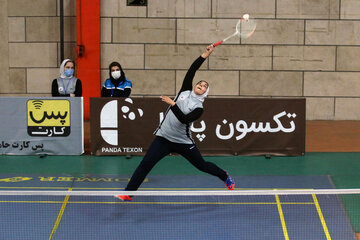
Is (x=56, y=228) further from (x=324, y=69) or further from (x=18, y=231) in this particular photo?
(x=324, y=69)

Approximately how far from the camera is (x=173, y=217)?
6.67 meters

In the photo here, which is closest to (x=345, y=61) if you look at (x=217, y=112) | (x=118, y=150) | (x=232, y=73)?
(x=232, y=73)

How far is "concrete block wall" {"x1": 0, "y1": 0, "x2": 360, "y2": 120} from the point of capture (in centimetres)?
1430

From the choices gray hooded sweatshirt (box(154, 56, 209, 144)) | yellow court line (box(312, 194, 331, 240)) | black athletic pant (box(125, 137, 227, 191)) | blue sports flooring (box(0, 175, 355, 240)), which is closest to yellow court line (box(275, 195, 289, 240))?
blue sports flooring (box(0, 175, 355, 240))

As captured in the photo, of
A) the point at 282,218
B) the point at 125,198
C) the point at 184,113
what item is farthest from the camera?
the point at 125,198

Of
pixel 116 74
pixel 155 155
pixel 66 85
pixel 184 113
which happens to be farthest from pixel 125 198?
pixel 66 85

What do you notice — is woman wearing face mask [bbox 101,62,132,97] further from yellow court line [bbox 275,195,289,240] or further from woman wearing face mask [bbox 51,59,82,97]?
yellow court line [bbox 275,195,289,240]

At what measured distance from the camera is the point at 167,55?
567 inches

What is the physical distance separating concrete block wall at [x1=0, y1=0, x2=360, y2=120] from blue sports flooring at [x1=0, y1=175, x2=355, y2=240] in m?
6.94

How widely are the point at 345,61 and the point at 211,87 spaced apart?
397cm

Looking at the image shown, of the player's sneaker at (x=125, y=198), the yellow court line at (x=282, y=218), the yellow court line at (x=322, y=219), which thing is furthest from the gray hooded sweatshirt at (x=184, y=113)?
the yellow court line at (x=322, y=219)

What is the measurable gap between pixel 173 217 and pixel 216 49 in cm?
843

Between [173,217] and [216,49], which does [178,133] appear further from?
[216,49]

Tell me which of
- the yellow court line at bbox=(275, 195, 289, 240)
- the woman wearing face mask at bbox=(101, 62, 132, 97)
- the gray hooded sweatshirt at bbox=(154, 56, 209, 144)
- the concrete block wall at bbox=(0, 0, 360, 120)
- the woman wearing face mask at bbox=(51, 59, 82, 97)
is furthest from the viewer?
the concrete block wall at bbox=(0, 0, 360, 120)
